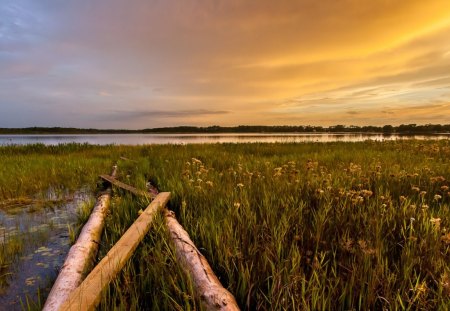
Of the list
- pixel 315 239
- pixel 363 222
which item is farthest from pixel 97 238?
pixel 363 222

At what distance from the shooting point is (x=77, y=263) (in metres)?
3.04

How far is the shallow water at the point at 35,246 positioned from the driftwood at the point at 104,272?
684 mm

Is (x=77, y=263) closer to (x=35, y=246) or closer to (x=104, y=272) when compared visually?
(x=104, y=272)

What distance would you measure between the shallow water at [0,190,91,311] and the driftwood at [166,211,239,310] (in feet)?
4.74

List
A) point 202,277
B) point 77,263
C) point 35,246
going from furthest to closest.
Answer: point 35,246 → point 77,263 → point 202,277

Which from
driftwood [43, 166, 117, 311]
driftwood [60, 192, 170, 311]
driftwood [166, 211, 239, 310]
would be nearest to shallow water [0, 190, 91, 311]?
driftwood [43, 166, 117, 311]

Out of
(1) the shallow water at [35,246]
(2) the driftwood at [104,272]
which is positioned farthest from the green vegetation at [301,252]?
(1) the shallow water at [35,246]

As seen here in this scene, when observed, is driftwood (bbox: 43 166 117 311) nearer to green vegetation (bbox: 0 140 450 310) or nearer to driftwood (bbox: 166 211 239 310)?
green vegetation (bbox: 0 140 450 310)

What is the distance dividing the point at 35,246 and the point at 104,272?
2.52m

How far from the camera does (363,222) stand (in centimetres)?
353

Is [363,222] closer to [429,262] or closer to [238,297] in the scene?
[429,262]

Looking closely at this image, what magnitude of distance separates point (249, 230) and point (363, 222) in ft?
4.74

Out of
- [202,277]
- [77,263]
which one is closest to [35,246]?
[77,263]

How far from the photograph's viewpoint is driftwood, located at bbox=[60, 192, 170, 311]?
6.79ft
